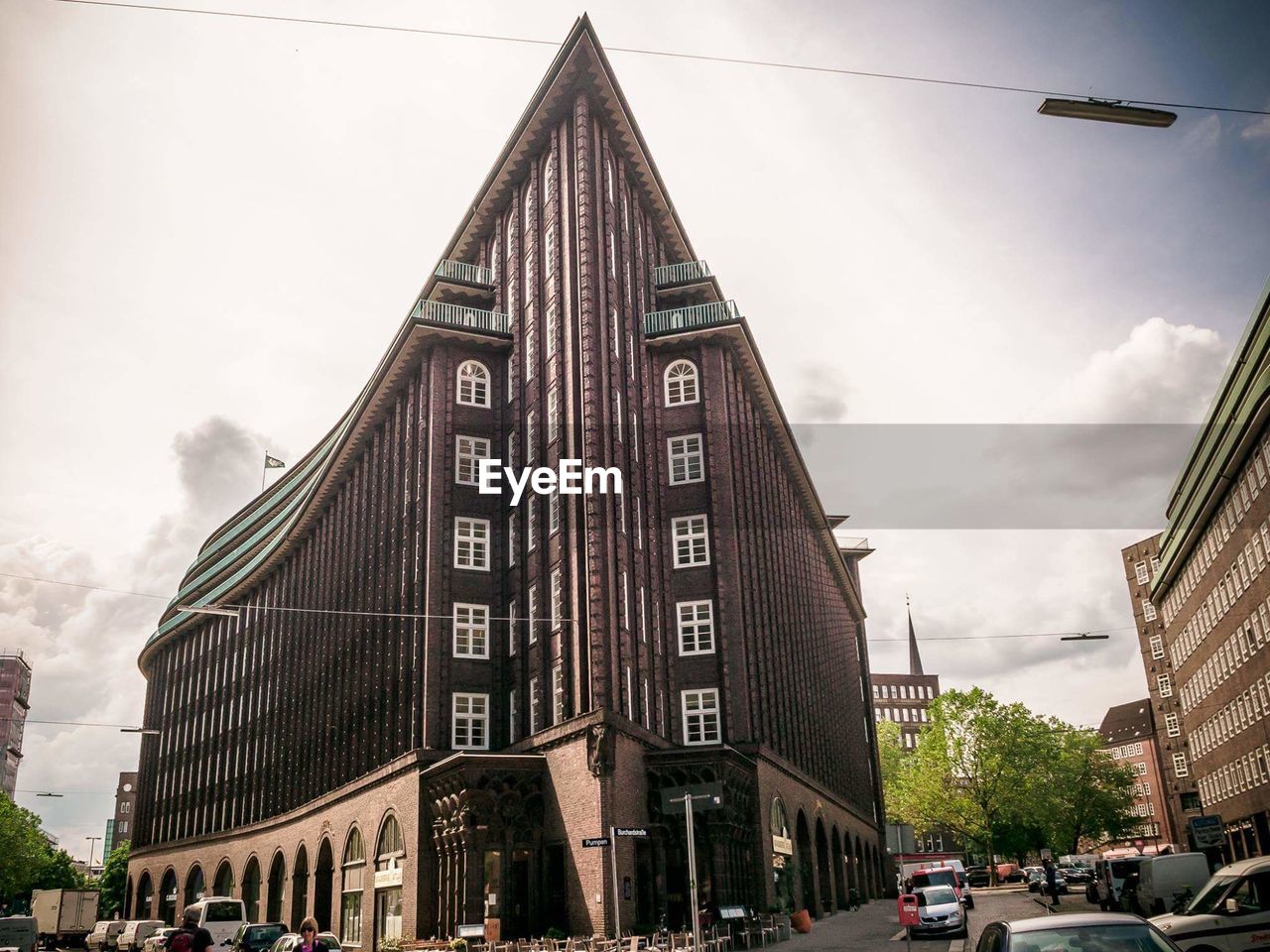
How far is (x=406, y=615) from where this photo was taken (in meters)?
47.2

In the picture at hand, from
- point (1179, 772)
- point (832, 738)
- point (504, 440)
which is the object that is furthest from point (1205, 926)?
point (1179, 772)

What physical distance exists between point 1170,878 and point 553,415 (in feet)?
86.5

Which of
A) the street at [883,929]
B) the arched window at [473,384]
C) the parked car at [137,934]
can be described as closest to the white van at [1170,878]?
the street at [883,929]

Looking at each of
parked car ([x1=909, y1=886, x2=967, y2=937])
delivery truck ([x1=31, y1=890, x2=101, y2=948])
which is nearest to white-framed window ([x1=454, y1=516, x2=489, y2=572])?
parked car ([x1=909, y1=886, x2=967, y2=937])

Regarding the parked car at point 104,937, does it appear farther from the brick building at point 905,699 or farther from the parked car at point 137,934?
the brick building at point 905,699

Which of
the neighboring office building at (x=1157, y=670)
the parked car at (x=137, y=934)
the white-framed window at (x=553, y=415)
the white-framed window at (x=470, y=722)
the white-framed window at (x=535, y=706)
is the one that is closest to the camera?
the white-framed window at (x=535, y=706)

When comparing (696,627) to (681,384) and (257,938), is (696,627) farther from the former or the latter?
(257,938)

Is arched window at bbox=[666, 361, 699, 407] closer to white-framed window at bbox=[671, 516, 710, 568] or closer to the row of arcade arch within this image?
white-framed window at bbox=[671, 516, 710, 568]

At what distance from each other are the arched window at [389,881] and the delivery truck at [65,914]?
32.8 m

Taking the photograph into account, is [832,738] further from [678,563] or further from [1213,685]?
[678,563]

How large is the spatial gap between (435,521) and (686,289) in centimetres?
1700

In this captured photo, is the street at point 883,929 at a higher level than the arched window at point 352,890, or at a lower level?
lower

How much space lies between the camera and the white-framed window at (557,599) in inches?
1640

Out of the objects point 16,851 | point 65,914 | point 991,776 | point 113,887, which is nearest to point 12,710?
point 113,887
